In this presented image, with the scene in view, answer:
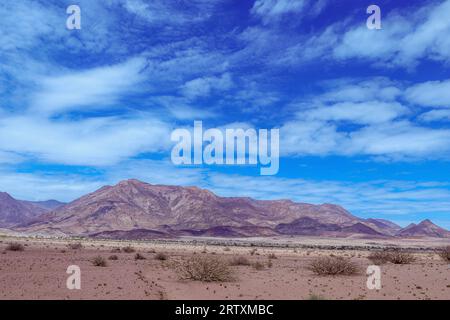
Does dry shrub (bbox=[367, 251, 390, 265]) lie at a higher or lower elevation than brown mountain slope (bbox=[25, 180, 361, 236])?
lower

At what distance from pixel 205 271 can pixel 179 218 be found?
145 metres

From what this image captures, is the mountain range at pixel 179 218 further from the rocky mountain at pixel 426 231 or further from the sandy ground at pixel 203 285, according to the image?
the sandy ground at pixel 203 285

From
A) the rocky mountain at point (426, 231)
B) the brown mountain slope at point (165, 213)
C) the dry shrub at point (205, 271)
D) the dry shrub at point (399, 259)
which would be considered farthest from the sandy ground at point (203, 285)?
the rocky mountain at point (426, 231)

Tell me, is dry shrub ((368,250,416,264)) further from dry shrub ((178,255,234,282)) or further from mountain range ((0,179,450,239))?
mountain range ((0,179,450,239))

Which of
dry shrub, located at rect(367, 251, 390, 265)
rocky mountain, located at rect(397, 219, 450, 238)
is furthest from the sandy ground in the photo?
rocky mountain, located at rect(397, 219, 450, 238)

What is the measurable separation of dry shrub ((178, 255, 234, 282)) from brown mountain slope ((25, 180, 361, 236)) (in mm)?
122779

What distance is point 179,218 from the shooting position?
539 feet

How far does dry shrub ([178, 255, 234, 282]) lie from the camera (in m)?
20.7

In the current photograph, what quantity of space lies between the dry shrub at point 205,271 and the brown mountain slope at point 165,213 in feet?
403

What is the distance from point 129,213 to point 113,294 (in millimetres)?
145992

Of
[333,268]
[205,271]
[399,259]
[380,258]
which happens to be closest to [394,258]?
[399,259]

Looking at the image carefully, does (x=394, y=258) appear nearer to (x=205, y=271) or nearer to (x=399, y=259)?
(x=399, y=259)
